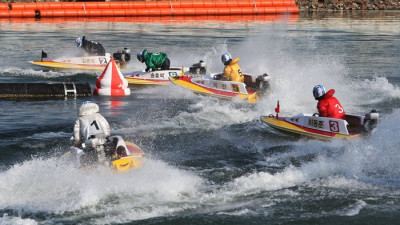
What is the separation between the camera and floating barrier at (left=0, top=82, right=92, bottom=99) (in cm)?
2289

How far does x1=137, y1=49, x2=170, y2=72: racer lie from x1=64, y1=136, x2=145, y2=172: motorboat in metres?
11.7

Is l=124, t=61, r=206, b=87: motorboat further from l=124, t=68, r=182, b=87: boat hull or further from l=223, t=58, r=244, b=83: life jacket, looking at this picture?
l=223, t=58, r=244, b=83: life jacket

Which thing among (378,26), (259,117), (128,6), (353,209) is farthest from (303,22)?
(353,209)

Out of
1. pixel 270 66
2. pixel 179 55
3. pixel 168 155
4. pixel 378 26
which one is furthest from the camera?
pixel 378 26

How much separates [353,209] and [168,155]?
17.3 ft

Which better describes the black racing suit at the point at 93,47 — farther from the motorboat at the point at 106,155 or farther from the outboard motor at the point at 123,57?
the motorboat at the point at 106,155

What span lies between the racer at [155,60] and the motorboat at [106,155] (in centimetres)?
1170

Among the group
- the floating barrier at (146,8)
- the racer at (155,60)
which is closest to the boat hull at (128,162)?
the racer at (155,60)

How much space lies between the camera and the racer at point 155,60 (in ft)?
81.3

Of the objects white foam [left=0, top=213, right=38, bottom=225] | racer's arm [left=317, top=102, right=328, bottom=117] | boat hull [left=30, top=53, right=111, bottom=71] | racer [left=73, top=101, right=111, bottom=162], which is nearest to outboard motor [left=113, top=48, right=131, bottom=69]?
boat hull [left=30, top=53, right=111, bottom=71]

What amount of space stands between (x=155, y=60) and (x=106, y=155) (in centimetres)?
1207

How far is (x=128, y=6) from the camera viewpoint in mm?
50625

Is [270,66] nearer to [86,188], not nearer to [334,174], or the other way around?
[334,174]

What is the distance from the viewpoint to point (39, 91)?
23078mm
